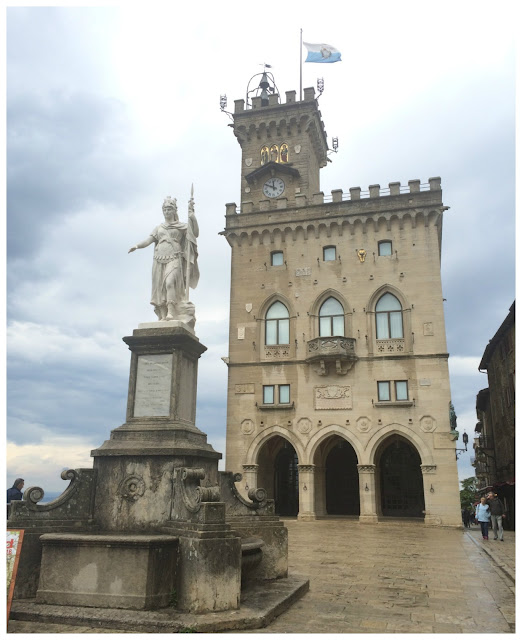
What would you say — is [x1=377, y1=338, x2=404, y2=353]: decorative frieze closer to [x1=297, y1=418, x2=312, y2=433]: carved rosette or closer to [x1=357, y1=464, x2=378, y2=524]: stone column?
[x1=297, y1=418, x2=312, y2=433]: carved rosette

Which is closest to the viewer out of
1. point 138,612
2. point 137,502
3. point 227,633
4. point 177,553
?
point 227,633

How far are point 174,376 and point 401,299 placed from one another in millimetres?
24608

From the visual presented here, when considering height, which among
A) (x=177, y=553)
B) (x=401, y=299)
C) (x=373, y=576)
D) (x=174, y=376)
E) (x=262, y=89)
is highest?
(x=262, y=89)

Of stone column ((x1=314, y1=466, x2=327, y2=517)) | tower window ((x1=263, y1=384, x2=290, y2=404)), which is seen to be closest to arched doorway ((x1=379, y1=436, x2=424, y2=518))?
stone column ((x1=314, y1=466, x2=327, y2=517))

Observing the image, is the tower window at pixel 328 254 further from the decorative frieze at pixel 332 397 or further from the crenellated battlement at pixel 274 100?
the crenellated battlement at pixel 274 100

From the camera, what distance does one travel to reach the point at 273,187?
125 ft

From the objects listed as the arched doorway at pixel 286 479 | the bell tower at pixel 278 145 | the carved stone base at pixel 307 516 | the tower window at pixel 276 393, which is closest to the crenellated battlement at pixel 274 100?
the bell tower at pixel 278 145

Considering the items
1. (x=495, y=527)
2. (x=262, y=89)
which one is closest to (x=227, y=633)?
(x=495, y=527)

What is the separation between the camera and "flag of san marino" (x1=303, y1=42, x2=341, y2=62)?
1380 inches

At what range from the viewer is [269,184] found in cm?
3819

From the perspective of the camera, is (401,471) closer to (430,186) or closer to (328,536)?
(328,536)

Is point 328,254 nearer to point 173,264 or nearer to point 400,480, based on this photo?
point 400,480

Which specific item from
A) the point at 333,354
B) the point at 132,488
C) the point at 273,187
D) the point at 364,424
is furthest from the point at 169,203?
the point at 273,187

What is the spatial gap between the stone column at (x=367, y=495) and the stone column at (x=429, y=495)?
260cm
